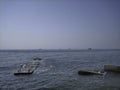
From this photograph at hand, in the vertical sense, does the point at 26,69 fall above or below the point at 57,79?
above

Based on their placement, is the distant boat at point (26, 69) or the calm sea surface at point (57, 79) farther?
the distant boat at point (26, 69)

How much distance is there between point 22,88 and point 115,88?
14.2 metres

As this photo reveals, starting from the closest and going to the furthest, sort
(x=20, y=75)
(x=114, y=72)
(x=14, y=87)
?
(x=14, y=87) → (x=20, y=75) → (x=114, y=72)

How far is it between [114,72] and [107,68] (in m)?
2.61

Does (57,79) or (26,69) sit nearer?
(57,79)

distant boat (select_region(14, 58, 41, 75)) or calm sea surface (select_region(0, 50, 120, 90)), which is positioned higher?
distant boat (select_region(14, 58, 41, 75))

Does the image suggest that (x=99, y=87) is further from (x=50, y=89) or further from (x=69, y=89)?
(x=50, y=89)

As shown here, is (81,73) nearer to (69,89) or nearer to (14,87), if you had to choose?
(69,89)

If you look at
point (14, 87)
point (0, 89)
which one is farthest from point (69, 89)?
point (0, 89)

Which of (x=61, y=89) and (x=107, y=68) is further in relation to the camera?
(x=107, y=68)

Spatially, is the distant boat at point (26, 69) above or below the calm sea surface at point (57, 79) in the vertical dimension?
above

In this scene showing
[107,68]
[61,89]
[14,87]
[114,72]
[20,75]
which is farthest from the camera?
[107,68]

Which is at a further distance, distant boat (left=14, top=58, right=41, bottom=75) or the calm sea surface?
distant boat (left=14, top=58, right=41, bottom=75)

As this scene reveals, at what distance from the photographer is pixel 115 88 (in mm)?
21766
